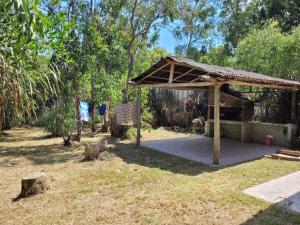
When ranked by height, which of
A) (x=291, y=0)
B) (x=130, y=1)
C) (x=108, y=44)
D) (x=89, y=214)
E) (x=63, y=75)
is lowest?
(x=89, y=214)

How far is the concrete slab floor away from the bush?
2828mm

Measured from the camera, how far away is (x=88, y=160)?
7.91 m

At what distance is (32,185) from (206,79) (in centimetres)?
456

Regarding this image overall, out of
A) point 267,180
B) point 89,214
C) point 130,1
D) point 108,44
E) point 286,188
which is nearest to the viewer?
point 89,214

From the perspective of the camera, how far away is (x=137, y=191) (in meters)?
5.36

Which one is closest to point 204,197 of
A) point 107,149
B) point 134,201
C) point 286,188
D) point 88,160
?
point 134,201

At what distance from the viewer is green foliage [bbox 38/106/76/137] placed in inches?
425

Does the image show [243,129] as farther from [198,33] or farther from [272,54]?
[198,33]

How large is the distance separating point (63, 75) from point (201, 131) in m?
7.04

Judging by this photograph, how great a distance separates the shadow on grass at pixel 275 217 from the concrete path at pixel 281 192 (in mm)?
211

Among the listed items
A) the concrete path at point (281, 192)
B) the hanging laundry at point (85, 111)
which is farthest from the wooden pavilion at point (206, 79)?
the hanging laundry at point (85, 111)

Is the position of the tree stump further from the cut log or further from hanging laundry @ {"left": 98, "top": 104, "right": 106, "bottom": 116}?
hanging laundry @ {"left": 98, "top": 104, "right": 106, "bottom": 116}

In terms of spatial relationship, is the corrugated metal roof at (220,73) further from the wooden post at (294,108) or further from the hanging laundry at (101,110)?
the hanging laundry at (101,110)

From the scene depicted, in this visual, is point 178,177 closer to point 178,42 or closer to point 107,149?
point 107,149
